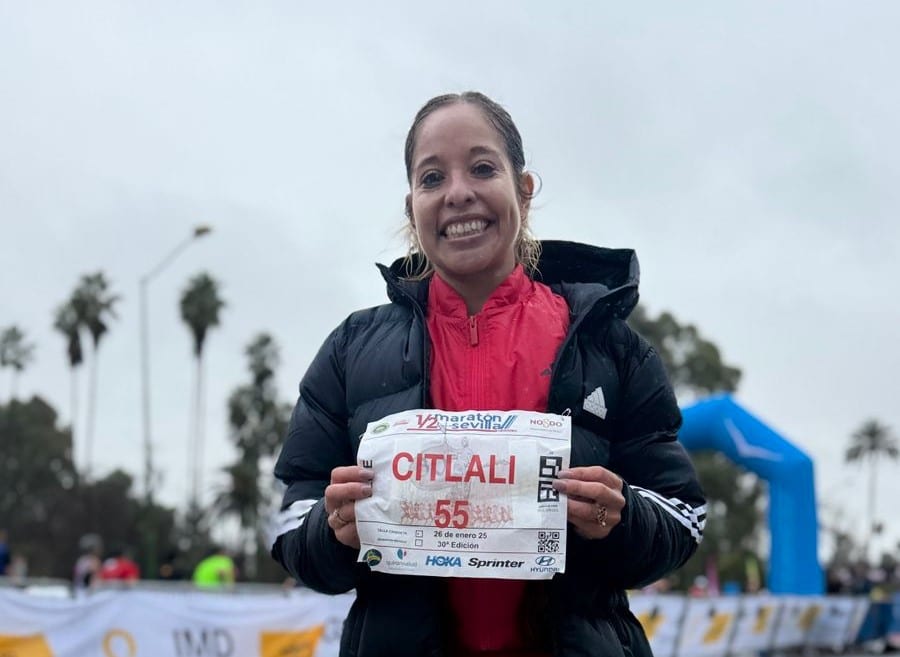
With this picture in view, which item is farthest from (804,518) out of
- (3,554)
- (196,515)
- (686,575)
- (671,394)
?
(196,515)

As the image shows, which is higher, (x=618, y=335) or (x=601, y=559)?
(x=618, y=335)

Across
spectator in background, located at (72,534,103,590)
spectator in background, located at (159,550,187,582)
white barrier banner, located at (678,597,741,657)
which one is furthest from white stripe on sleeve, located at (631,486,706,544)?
white barrier banner, located at (678,597,741,657)

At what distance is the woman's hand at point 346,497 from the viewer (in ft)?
6.36

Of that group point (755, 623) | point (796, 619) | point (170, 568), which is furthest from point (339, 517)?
point (796, 619)

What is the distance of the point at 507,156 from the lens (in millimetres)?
2289

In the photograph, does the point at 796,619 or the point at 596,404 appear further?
the point at 796,619

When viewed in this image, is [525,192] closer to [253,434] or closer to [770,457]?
[770,457]

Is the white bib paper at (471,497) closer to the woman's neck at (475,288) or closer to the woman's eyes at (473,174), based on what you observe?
the woman's neck at (475,288)

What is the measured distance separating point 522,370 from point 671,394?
329mm

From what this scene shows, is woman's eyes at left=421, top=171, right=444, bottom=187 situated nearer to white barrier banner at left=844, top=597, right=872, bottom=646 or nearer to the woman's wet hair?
the woman's wet hair

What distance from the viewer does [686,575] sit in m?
55.8

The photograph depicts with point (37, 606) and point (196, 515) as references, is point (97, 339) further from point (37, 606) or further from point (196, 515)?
point (37, 606)

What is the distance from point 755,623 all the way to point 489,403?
18.1 metres

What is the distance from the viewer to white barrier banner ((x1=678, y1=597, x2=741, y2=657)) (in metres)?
16.6
